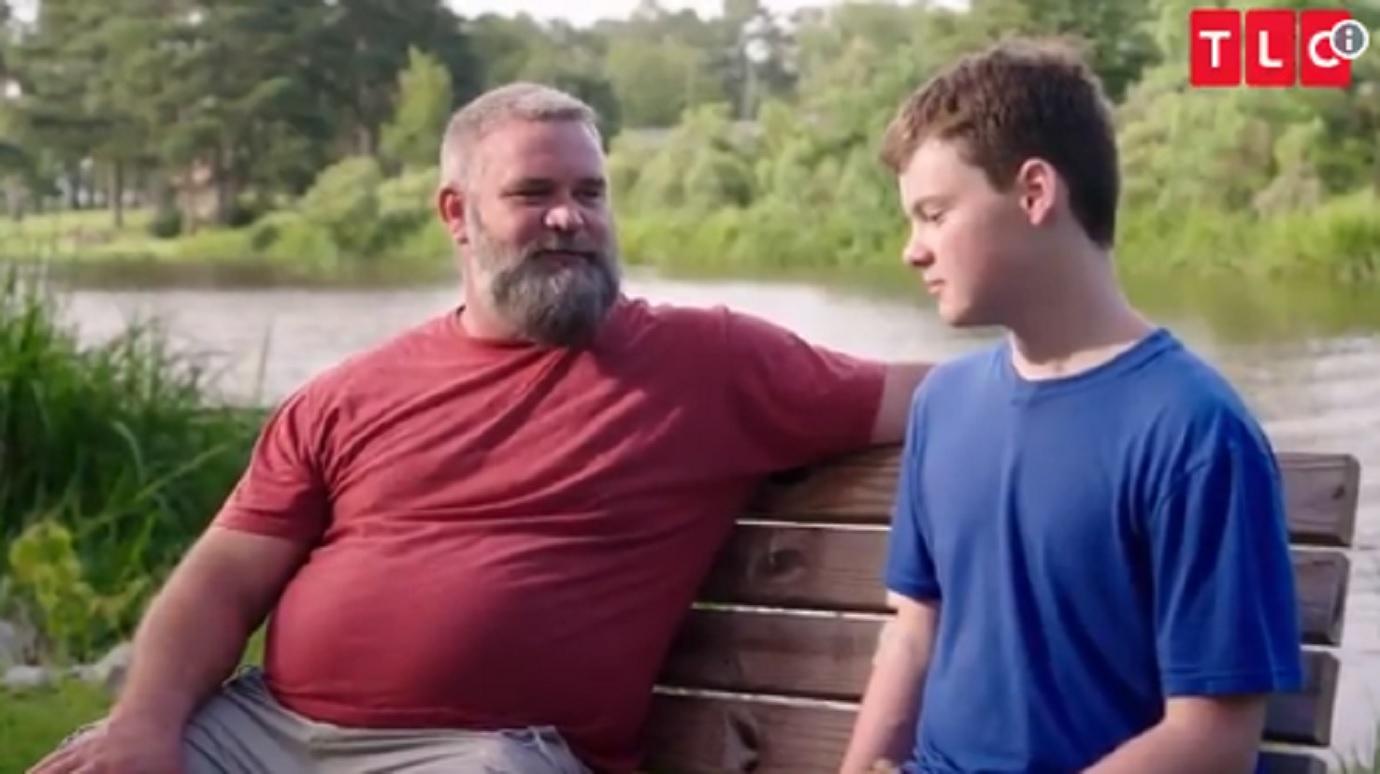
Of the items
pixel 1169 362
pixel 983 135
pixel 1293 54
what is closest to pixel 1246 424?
pixel 1169 362

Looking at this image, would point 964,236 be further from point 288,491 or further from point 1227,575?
point 288,491

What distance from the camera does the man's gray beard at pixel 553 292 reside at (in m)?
2.61

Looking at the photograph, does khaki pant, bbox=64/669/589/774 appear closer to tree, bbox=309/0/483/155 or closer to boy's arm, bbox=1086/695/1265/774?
boy's arm, bbox=1086/695/1265/774

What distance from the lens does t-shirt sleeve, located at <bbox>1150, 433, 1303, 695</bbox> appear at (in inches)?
71.8

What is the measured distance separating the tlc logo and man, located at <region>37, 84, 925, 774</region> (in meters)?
1.81

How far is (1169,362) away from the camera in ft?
6.24

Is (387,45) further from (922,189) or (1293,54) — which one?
(922,189)

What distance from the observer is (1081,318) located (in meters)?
1.95

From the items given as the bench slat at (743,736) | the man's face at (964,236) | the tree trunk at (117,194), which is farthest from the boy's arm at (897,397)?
the tree trunk at (117,194)

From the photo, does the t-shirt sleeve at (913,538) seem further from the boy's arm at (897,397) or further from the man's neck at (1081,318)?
the boy's arm at (897,397)

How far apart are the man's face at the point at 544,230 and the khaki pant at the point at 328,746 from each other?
1.56 ft

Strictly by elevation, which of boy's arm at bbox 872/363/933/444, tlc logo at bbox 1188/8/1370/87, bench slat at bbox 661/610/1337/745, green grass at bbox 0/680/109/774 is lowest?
green grass at bbox 0/680/109/774

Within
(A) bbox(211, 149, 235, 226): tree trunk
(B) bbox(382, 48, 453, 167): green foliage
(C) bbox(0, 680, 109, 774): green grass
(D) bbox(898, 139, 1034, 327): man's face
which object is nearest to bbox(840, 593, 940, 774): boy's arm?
(D) bbox(898, 139, 1034, 327): man's face

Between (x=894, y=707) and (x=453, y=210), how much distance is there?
38.7 inches
